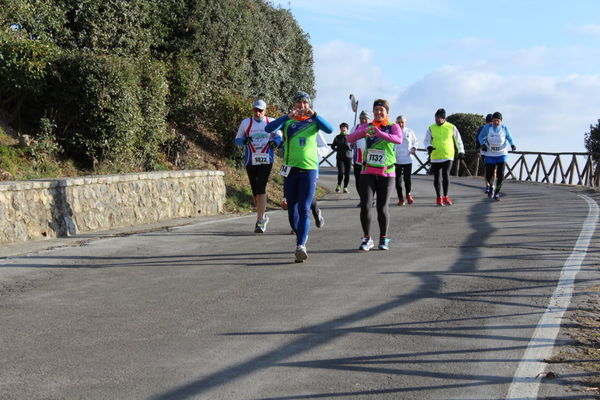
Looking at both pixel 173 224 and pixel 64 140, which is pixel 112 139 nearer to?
pixel 64 140

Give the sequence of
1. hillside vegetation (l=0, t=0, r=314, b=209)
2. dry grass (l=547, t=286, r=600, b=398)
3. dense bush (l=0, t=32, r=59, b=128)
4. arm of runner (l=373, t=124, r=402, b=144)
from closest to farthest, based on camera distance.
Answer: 1. dry grass (l=547, t=286, r=600, b=398)
2. arm of runner (l=373, t=124, r=402, b=144)
3. dense bush (l=0, t=32, r=59, b=128)
4. hillside vegetation (l=0, t=0, r=314, b=209)

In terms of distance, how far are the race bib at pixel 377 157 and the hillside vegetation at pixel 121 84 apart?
20.6 feet

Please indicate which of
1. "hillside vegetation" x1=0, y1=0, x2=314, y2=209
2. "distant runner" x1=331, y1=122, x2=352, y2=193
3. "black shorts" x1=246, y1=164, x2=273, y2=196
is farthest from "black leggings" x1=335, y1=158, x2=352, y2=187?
"black shorts" x1=246, y1=164, x2=273, y2=196

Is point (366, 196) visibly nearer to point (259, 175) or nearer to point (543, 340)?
point (259, 175)

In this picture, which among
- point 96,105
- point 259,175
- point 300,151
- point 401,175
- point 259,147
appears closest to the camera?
point 300,151

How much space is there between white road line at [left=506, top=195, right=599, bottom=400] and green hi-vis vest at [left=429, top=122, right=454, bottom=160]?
8.12 metres

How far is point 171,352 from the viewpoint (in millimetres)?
5457

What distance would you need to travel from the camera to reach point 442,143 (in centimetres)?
1764

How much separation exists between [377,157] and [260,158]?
7.89 feet

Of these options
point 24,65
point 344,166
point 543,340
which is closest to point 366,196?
point 543,340

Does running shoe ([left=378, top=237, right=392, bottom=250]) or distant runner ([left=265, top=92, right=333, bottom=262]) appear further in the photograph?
running shoe ([left=378, top=237, right=392, bottom=250])

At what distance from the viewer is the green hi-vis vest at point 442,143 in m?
17.7

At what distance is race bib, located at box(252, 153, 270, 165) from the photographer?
40.1ft

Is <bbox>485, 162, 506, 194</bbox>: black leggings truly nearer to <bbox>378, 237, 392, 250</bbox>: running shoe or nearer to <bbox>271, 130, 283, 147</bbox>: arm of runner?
<bbox>271, 130, 283, 147</bbox>: arm of runner
